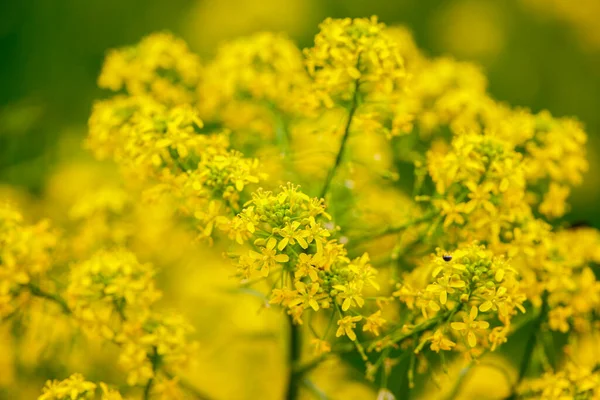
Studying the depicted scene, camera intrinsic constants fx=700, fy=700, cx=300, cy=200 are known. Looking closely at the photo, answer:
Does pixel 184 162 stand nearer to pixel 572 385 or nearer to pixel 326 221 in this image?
pixel 326 221

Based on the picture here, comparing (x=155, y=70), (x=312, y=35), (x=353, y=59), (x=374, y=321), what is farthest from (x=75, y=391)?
(x=312, y=35)

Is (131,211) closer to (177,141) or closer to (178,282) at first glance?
(178,282)

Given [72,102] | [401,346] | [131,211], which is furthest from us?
[72,102]

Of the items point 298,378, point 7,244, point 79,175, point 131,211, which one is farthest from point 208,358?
point 79,175

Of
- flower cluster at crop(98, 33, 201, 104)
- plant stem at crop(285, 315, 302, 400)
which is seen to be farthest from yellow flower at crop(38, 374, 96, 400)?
flower cluster at crop(98, 33, 201, 104)

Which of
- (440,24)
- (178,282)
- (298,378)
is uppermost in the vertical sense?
(440,24)

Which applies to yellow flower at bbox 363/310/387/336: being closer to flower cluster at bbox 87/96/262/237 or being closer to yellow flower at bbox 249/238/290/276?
yellow flower at bbox 249/238/290/276
